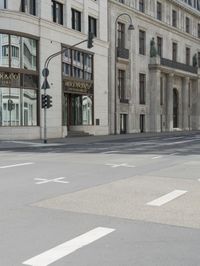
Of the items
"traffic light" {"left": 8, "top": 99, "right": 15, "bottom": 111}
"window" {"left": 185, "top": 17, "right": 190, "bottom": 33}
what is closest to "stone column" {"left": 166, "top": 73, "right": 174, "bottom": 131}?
"window" {"left": 185, "top": 17, "right": 190, "bottom": 33}

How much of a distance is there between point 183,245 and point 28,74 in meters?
31.8

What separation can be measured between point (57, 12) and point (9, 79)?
8.52 metres

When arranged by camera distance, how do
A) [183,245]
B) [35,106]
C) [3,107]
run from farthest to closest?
[35,106] < [3,107] < [183,245]

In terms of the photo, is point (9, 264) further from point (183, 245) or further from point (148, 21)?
point (148, 21)

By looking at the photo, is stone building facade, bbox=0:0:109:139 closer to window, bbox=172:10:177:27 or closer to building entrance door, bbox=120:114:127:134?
building entrance door, bbox=120:114:127:134

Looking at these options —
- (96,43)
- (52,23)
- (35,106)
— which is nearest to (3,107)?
(35,106)

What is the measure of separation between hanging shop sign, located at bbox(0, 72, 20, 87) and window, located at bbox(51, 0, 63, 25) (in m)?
7.03

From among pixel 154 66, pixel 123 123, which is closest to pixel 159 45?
pixel 154 66

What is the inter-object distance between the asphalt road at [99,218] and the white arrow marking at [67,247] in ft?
0.04

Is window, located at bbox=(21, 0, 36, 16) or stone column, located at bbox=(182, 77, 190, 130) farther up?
window, located at bbox=(21, 0, 36, 16)

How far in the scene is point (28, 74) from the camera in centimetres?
3688

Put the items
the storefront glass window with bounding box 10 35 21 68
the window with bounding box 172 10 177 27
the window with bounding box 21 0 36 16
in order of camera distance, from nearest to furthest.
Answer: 1. the storefront glass window with bounding box 10 35 21 68
2. the window with bounding box 21 0 36 16
3. the window with bounding box 172 10 177 27

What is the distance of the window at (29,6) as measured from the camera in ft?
120

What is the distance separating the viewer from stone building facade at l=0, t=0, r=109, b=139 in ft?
116
